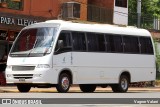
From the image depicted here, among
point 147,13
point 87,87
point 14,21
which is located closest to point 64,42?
point 87,87

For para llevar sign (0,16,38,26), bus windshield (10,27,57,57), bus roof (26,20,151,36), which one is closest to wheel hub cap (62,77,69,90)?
bus windshield (10,27,57,57)

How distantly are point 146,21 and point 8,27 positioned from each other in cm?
2182

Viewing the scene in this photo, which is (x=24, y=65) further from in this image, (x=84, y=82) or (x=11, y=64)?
(x=84, y=82)

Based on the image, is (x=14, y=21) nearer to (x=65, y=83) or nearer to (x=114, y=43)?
(x=114, y=43)

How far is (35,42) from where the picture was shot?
28.6 m

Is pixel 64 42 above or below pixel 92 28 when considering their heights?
below

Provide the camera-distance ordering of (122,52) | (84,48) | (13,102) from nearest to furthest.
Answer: (13,102) → (84,48) → (122,52)

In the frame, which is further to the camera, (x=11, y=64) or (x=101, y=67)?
(x=101, y=67)

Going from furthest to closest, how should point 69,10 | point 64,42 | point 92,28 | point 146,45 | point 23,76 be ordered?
point 69,10, point 146,45, point 92,28, point 64,42, point 23,76

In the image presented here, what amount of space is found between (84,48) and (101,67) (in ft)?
5.51

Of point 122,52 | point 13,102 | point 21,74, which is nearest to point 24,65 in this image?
point 21,74

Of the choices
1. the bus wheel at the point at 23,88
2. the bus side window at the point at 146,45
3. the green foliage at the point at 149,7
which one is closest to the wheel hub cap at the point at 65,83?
the bus wheel at the point at 23,88

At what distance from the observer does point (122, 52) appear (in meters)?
32.8

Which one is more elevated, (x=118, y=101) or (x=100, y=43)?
(x=100, y=43)
